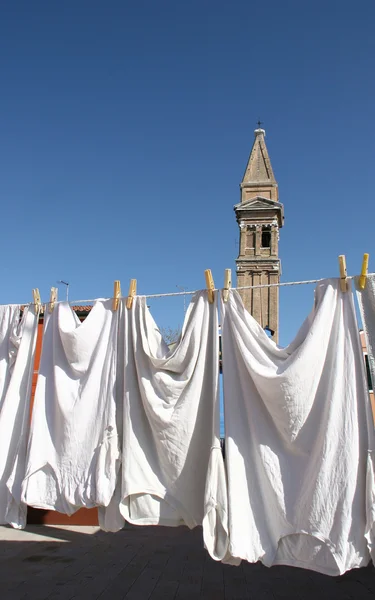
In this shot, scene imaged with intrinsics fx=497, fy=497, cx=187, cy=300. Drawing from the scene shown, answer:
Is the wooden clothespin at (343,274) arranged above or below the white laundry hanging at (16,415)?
above

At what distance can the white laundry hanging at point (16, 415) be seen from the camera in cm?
394

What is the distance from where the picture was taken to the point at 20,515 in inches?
155

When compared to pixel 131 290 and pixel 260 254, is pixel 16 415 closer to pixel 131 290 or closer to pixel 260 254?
pixel 131 290

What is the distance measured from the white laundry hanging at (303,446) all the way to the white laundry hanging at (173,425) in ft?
0.78

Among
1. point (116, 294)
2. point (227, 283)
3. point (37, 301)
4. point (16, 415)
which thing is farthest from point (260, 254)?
point (227, 283)

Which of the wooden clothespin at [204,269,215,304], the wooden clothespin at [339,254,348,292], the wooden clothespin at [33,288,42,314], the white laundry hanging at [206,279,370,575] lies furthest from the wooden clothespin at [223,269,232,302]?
the wooden clothespin at [33,288,42,314]

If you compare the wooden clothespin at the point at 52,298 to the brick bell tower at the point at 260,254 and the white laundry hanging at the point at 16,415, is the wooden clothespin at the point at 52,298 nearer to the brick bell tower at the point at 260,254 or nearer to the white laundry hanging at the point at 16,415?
the white laundry hanging at the point at 16,415

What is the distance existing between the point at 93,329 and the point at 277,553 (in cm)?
207

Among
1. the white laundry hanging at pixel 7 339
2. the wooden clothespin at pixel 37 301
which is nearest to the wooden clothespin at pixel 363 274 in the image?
the wooden clothespin at pixel 37 301

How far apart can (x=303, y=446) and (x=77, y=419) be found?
170 cm

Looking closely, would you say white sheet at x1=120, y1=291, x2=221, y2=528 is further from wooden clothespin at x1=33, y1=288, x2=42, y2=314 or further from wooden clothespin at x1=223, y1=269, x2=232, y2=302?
wooden clothespin at x1=33, y1=288, x2=42, y2=314

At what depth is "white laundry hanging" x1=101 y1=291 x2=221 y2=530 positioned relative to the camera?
343cm

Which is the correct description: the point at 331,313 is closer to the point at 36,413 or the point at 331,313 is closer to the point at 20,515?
the point at 36,413

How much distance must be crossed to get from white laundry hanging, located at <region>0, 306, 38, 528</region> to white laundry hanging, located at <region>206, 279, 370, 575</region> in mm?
1740
